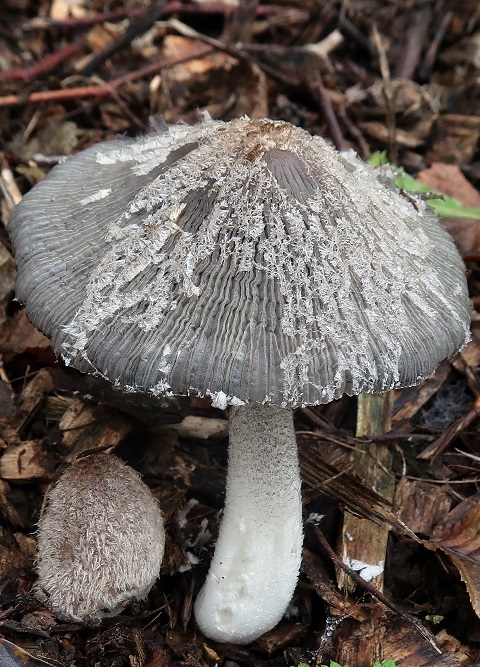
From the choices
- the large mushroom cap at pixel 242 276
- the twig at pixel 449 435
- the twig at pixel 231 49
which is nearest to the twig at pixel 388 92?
the twig at pixel 231 49

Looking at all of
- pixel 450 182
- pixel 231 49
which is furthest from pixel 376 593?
pixel 231 49

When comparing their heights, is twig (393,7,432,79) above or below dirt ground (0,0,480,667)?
above

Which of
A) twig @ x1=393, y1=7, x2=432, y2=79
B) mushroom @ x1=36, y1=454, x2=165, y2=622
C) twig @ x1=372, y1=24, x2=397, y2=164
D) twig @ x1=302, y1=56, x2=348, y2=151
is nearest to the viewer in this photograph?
mushroom @ x1=36, y1=454, x2=165, y2=622

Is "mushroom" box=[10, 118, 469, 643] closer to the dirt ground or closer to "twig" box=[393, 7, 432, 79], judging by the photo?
the dirt ground

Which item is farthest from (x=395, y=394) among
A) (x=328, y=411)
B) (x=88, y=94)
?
(x=88, y=94)

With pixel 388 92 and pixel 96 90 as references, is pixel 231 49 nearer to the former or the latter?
pixel 96 90

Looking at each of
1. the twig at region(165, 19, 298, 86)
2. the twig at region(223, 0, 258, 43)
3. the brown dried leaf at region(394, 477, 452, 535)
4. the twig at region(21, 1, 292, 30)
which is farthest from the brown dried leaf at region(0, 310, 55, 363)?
the twig at region(223, 0, 258, 43)

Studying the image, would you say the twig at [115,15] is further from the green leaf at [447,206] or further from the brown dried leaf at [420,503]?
the brown dried leaf at [420,503]

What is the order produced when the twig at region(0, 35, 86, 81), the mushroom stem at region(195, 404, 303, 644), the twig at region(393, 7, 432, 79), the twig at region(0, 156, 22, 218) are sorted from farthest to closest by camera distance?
the twig at region(393, 7, 432, 79), the twig at region(0, 35, 86, 81), the twig at region(0, 156, 22, 218), the mushroom stem at region(195, 404, 303, 644)
